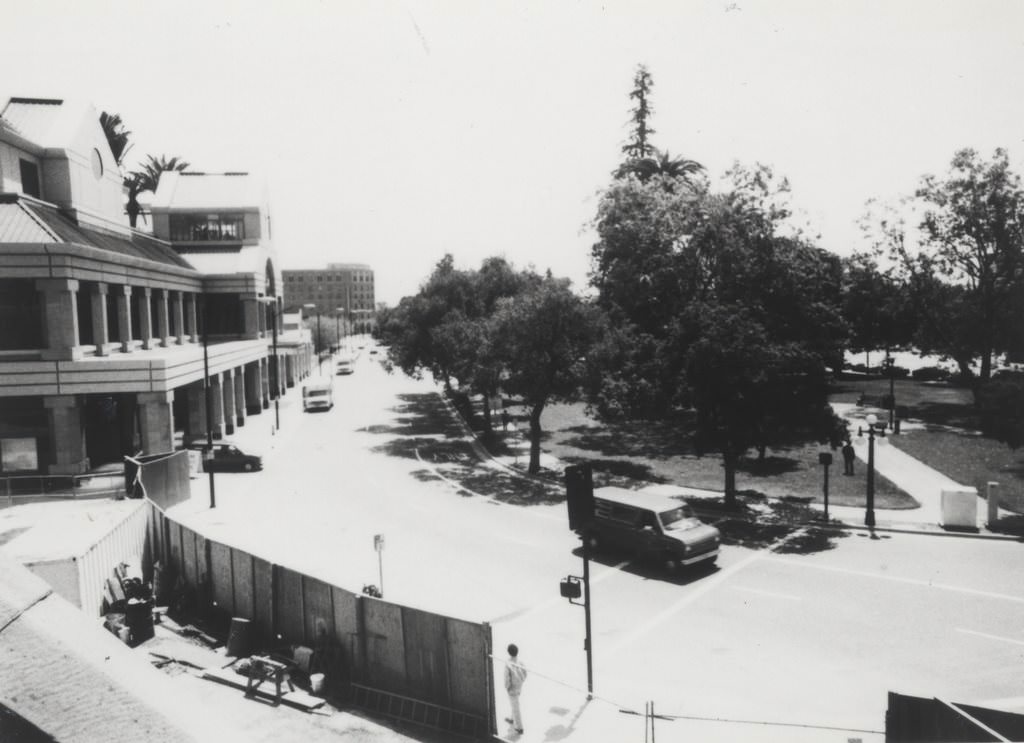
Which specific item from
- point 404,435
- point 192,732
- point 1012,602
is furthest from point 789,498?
point 192,732

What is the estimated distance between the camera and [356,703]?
12430 millimetres

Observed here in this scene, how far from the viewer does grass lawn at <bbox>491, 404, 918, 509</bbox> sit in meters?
27.6

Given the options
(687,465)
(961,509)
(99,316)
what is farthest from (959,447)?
(99,316)

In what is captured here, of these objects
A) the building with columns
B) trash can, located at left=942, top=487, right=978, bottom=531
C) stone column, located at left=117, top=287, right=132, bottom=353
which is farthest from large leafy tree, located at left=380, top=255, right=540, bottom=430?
trash can, located at left=942, top=487, right=978, bottom=531

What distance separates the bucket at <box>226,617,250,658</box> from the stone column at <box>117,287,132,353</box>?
23750mm

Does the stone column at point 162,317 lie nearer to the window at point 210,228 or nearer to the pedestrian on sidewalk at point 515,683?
the window at point 210,228

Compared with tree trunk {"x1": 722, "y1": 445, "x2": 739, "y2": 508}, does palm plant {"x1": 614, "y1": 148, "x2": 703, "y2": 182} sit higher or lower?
higher

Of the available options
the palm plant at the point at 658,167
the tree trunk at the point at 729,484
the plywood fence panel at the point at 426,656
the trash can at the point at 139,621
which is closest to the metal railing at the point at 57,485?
the trash can at the point at 139,621

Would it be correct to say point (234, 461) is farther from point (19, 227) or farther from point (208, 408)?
point (19, 227)

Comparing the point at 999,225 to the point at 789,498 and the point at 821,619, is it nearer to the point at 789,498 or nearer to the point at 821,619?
the point at 789,498

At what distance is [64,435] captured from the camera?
2838cm

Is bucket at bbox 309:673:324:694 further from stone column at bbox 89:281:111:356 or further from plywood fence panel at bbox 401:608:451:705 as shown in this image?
stone column at bbox 89:281:111:356

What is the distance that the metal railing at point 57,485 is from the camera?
83.5ft

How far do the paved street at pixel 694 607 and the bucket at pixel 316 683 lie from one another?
125 inches
